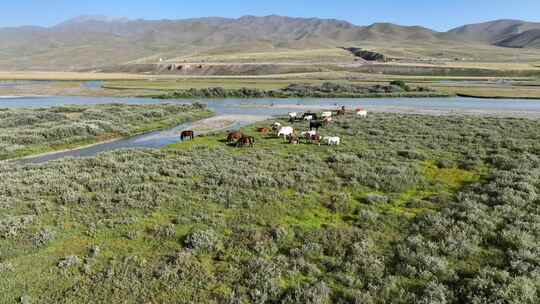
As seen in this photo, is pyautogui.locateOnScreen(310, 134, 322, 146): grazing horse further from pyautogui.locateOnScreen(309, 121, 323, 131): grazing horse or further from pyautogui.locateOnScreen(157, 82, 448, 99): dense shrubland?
pyautogui.locateOnScreen(157, 82, 448, 99): dense shrubland

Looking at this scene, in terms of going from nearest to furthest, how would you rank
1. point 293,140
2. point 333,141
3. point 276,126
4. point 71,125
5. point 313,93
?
point 333,141
point 293,140
point 276,126
point 71,125
point 313,93

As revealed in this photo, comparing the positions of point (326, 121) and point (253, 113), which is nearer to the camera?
point (326, 121)

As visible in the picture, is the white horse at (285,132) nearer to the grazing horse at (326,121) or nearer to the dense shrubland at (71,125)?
the grazing horse at (326,121)

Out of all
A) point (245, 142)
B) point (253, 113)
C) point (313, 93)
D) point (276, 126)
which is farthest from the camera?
point (313, 93)

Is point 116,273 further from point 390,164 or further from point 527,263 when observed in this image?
point 390,164

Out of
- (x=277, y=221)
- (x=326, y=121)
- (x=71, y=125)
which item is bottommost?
(x=277, y=221)

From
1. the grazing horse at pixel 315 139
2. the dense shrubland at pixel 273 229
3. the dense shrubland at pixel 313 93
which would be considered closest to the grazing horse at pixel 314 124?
the grazing horse at pixel 315 139

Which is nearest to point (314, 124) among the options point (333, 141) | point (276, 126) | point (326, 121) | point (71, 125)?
point (276, 126)

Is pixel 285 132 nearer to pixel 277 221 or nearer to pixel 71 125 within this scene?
pixel 277 221
